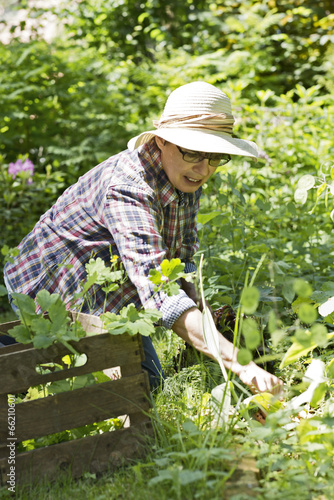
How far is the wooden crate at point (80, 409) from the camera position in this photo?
172 centimetres

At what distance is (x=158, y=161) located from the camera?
2.32 metres

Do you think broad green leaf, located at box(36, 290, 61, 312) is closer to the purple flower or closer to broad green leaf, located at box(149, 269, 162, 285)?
broad green leaf, located at box(149, 269, 162, 285)

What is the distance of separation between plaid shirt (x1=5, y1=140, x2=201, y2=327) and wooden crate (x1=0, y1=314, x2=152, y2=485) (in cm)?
23

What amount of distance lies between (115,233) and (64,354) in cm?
52

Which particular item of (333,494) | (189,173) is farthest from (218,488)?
(189,173)

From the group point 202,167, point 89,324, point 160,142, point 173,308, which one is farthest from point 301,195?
point 89,324

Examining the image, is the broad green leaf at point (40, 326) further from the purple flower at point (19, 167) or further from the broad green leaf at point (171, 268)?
the purple flower at point (19, 167)

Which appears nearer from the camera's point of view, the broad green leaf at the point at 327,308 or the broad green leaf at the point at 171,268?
the broad green leaf at the point at 171,268

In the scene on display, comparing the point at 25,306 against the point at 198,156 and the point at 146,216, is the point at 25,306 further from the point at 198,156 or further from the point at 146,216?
the point at 198,156

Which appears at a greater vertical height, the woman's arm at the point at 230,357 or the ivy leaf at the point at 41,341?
the ivy leaf at the point at 41,341

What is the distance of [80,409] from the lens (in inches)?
70.0

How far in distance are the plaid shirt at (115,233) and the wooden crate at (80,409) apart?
23 centimetres

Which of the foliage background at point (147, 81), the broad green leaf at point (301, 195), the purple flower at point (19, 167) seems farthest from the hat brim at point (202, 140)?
the purple flower at point (19, 167)

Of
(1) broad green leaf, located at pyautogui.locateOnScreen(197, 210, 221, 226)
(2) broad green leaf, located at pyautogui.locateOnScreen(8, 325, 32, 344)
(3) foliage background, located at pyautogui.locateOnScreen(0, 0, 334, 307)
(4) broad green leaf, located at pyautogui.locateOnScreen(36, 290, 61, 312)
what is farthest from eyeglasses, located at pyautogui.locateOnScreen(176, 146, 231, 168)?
(3) foliage background, located at pyautogui.locateOnScreen(0, 0, 334, 307)
